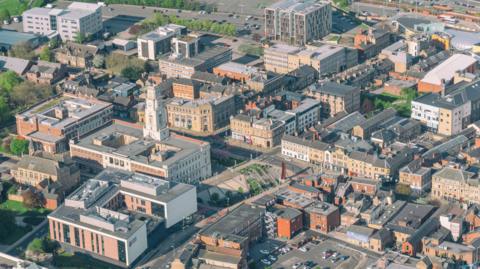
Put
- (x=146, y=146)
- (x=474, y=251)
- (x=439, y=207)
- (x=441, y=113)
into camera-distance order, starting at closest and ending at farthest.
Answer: (x=474, y=251), (x=439, y=207), (x=146, y=146), (x=441, y=113)

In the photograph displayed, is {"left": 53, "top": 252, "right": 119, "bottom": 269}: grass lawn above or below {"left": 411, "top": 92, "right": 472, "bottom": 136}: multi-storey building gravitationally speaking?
below

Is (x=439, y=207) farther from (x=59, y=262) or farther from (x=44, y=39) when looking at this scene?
(x=44, y=39)

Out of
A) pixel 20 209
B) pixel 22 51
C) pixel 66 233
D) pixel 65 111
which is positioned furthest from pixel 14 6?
pixel 66 233

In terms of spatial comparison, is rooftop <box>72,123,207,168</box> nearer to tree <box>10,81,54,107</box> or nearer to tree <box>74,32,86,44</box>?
tree <box>10,81,54,107</box>

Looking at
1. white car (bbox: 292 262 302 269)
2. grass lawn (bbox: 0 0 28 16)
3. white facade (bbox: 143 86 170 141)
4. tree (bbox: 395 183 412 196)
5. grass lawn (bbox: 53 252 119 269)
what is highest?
white facade (bbox: 143 86 170 141)

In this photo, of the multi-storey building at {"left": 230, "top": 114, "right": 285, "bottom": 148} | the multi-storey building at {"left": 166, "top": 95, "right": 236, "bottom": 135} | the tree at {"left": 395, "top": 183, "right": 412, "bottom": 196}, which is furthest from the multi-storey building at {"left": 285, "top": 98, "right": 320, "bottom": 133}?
the tree at {"left": 395, "top": 183, "right": 412, "bottom": 196}

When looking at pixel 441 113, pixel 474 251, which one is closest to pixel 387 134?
pixel 441 113

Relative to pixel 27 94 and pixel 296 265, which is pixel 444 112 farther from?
pixel 27 94
